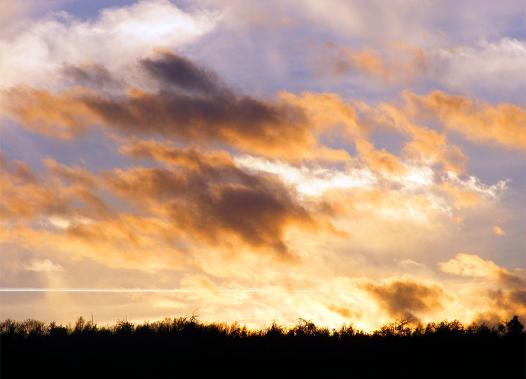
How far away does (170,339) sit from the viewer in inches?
886

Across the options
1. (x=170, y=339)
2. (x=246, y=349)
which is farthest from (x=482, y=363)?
(x=170, y=339)

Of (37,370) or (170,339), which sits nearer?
(37,370)

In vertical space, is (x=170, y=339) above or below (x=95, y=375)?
above

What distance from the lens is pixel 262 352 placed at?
20.1 m

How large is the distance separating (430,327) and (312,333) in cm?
463

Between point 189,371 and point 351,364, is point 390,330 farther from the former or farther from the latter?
point 189,371

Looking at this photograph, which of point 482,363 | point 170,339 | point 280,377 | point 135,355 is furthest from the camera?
point 170,339

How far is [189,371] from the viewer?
18.2 m

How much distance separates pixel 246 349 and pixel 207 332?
10.5 ft

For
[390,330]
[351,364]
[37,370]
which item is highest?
[390,330]

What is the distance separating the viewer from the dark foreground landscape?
713 inches

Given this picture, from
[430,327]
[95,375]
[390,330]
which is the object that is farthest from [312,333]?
[95,375]

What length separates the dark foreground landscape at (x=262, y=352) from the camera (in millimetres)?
18109

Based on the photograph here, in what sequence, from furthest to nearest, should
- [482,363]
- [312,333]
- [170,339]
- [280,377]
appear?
[312,333], [170,339], [482,363], [280,377]
